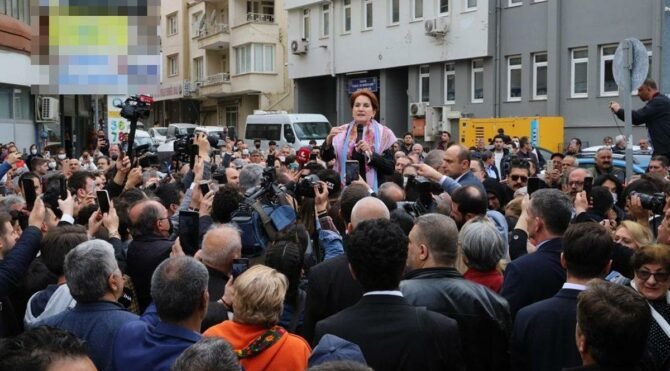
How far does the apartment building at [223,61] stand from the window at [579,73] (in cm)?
2167

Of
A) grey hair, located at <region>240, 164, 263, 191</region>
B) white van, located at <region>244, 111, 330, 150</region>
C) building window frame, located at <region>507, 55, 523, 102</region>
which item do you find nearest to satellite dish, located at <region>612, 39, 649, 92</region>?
grey hair, located at <region>240, 164, 263, 191</region>

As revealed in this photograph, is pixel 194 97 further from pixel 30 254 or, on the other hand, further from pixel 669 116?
pixel 30 254

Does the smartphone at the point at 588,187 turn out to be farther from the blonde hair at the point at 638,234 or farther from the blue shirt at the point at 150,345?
the blue shirt at the point at 150,345

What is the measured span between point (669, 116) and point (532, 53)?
60.8 feet

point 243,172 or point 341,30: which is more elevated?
point 341,30

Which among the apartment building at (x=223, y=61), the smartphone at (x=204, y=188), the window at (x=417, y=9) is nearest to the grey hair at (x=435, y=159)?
the smartphone at (x=204, y=188)

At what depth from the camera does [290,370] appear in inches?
140

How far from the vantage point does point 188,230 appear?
5.13 meters

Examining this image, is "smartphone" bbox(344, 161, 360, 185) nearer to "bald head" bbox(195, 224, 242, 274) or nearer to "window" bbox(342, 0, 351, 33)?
"bald head" bbox(195, 224, 242, 274)

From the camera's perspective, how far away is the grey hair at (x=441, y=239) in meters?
4.29

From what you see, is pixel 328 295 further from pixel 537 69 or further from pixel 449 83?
pixel 449 83

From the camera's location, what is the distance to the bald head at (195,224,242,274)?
15.8 feet

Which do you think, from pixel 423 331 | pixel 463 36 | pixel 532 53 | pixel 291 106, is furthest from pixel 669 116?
pixel 291 106

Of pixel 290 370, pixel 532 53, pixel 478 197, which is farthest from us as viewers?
pixel 532 53
